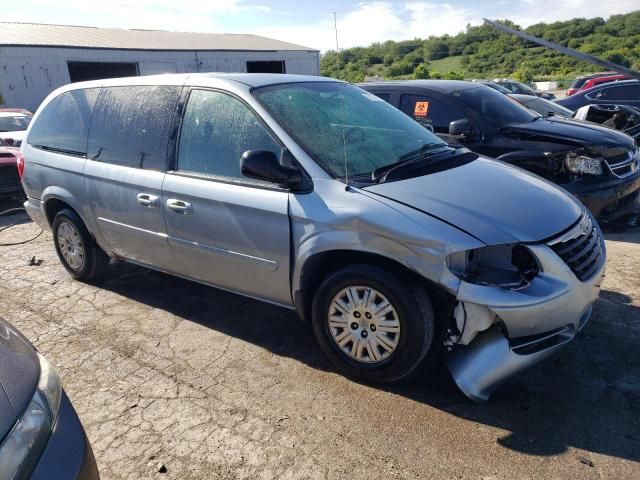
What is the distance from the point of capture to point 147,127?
3.82 meters

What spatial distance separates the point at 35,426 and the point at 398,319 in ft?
5.80

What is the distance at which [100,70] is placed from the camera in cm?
2573

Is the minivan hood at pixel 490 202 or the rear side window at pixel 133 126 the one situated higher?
the rear side window at pixel 133 126

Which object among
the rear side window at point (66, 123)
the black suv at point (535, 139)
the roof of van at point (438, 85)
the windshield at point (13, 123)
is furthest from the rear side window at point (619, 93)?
the windshield at point (13, 123)

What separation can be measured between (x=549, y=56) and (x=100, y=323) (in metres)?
60.9

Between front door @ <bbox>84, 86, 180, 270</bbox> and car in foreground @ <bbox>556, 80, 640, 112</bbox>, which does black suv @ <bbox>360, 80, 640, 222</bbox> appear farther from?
car in foreground @ <bbox>556, 80, 640, 112</bbox>

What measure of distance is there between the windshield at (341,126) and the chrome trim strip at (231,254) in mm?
706

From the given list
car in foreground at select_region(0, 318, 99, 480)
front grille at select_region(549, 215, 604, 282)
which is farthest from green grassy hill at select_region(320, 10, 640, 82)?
car in foreground at select_region(0, 318, 99, 480)

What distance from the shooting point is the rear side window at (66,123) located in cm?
431

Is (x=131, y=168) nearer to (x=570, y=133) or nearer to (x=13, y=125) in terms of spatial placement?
(x=570, y=133)

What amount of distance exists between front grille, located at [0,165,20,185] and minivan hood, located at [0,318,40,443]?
7.04 metres

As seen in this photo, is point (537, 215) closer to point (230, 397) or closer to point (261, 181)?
point (261, 181)

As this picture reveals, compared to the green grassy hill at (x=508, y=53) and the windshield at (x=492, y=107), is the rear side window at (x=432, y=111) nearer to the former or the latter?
the windshield at (x=492, y=107)

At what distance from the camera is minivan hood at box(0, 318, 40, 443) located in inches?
64.4
